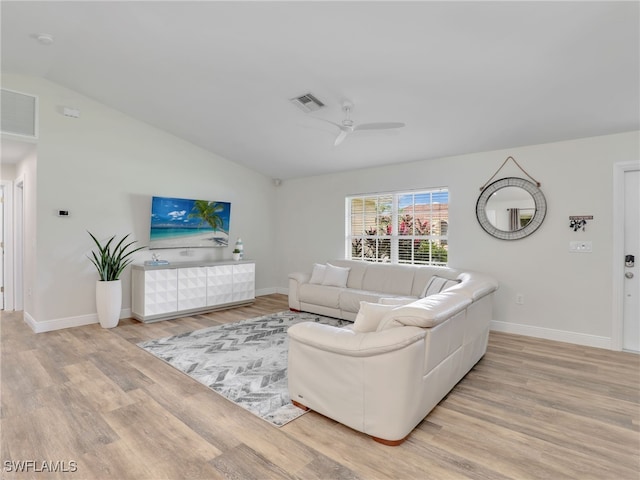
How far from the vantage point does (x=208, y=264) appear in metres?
5.46

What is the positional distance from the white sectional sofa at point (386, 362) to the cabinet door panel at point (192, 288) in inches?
126

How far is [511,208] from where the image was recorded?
441cm

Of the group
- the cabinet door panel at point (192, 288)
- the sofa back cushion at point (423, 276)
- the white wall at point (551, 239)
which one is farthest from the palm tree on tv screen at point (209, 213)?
the sofa back cushion at point (423, 276)

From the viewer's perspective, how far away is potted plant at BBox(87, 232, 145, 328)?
14.7ft

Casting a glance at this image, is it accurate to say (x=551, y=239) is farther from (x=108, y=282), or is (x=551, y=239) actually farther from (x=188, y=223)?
(x=108, y=282)

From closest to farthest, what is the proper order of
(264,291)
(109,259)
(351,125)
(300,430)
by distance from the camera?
(300,430), (351,125), (109,259), (264,291)

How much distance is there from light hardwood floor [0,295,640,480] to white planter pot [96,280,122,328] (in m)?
1.11

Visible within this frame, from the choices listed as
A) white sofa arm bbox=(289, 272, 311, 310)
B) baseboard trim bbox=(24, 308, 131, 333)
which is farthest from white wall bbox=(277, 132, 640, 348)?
baseboard trim bbox=(24, 308, 131, 333)

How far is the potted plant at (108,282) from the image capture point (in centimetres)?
448

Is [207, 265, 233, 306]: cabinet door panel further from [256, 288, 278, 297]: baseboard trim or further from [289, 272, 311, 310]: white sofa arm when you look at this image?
[256, 288, 278, 297]: baseboard trim

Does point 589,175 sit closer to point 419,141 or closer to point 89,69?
point 419,141

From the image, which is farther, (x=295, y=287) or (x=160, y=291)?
(x=295, y=287)

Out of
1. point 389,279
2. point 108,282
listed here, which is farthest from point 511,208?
point 108,282

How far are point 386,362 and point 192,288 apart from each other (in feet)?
13.1
